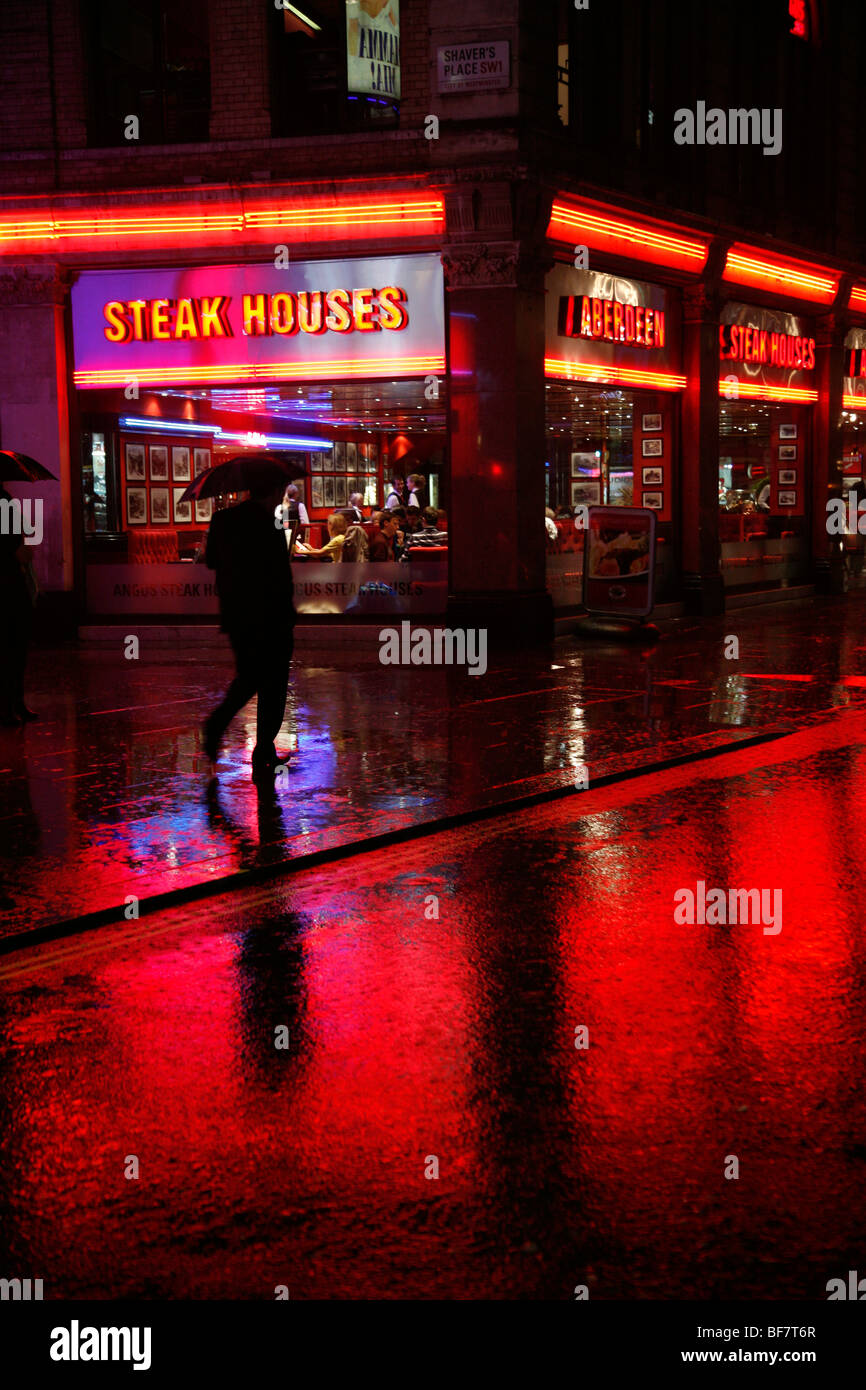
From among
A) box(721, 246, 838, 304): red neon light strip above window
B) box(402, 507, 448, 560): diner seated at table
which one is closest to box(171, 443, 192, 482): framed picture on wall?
box(402, 507, 448, 560): diner seated at table

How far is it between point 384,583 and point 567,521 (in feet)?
8.87

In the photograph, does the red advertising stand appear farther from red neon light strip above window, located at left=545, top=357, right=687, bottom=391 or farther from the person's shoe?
the person's shoe

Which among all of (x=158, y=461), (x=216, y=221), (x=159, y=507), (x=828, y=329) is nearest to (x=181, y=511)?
(x=159, y=507)

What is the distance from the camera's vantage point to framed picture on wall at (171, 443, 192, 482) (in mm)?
19109

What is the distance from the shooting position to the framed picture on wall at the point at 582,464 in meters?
19.8

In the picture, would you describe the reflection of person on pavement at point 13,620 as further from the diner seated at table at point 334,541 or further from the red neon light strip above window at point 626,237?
A: the red neon light strip above window at point 626,237

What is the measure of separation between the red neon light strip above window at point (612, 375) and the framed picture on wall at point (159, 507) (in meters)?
5.27

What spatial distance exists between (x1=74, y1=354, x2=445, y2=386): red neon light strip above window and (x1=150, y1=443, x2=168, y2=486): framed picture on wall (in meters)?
0.89

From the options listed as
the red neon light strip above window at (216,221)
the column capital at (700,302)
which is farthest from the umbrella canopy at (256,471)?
the column capital at (700,302)

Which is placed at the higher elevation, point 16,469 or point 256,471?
point 16,469

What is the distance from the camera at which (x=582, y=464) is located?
66.0 ft

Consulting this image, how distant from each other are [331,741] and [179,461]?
29.5 feet

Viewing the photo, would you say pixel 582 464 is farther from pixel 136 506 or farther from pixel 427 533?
pixel 136 506

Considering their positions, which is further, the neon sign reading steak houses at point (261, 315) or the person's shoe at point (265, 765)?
the neon sign reading steak houses at point (261, 315)
